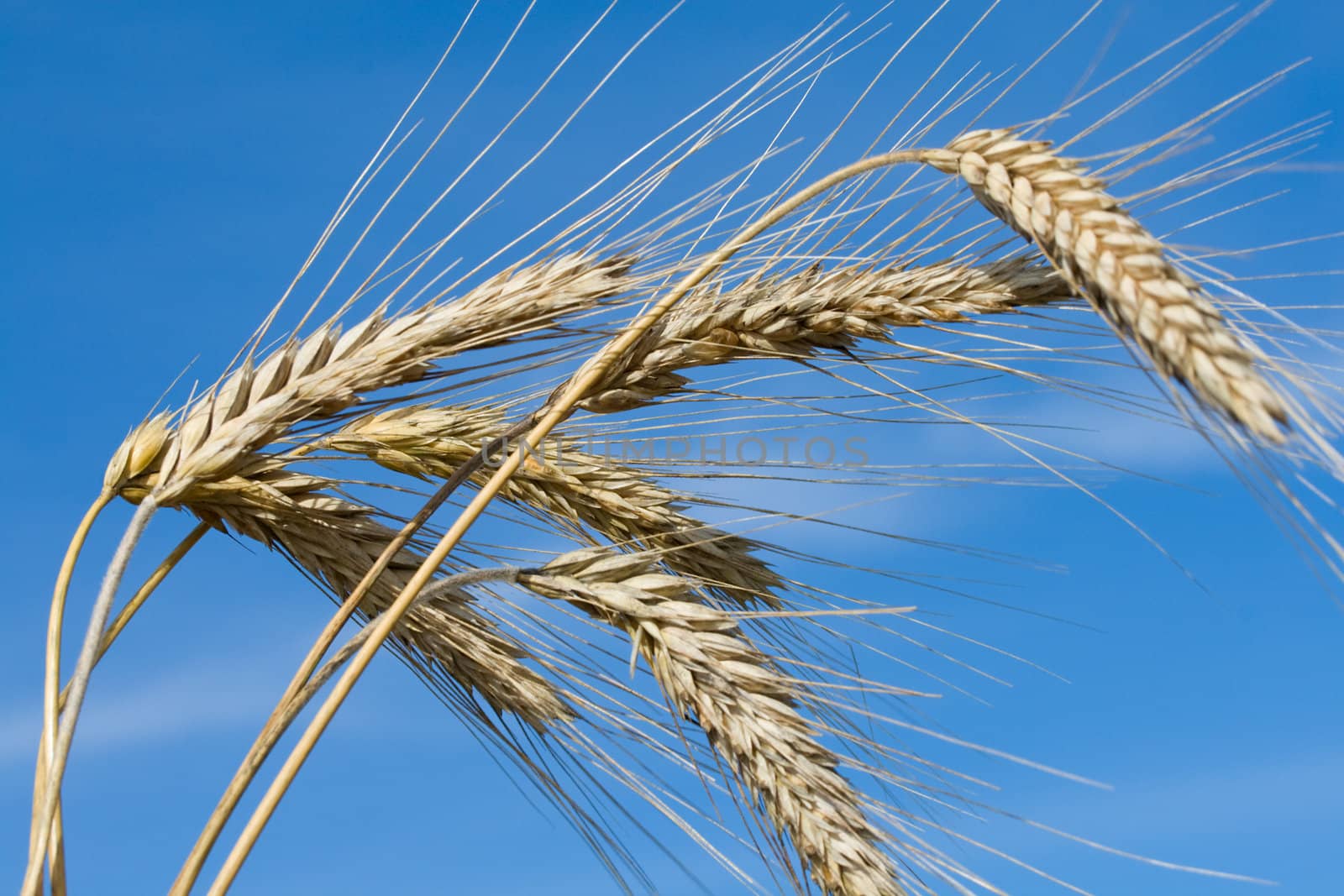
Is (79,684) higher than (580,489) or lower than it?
lower

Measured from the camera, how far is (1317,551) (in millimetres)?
1084

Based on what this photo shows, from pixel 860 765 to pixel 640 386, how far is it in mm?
671

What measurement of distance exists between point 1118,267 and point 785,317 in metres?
0.56

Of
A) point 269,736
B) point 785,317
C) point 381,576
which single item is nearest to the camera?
point 269,736

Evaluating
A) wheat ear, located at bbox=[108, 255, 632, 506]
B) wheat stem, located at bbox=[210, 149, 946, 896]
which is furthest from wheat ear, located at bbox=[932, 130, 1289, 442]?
wheat ear, located at bbox=[108, 255, 632, 506]

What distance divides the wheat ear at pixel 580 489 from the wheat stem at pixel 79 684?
38cm

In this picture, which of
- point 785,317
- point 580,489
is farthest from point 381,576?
point 785,317

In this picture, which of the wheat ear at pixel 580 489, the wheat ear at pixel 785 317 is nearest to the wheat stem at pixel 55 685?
the wheat ear at pixel 580 489

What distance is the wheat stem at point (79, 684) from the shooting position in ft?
4.50

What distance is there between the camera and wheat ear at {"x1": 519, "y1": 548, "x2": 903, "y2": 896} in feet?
4.58

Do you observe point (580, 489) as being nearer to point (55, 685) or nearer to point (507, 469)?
point (507, 469)

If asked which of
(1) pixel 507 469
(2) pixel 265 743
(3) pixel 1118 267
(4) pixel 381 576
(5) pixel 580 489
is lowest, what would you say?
(2) pixel 265 743

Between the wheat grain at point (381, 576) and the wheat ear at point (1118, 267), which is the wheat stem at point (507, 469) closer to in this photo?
the wheat ear at point (1118, 267)

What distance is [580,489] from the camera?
1.86 m
